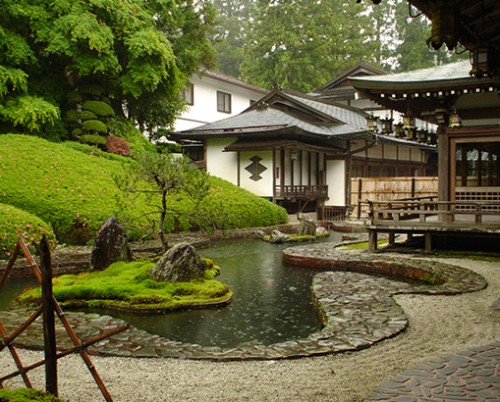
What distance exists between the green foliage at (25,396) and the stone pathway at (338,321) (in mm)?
3226

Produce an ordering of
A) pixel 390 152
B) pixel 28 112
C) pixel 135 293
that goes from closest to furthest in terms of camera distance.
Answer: pixel 135 293
pixel 28 112
pixel 390 152

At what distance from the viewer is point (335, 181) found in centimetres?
3150

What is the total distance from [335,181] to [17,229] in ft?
68.3

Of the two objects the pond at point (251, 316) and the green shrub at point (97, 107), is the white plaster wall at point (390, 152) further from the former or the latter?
the pond at point (251, 316)

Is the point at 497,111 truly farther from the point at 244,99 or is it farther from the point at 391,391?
the point at 244,99

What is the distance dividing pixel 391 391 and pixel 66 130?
23.8 metres

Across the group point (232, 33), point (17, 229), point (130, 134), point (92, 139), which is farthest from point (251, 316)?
point (232, 33)

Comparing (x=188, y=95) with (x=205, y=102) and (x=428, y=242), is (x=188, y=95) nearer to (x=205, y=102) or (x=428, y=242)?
(x=205, y=102)

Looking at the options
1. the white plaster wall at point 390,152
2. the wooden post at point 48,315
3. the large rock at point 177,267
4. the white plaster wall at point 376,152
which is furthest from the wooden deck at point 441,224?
the white plaster wall at point 390,152

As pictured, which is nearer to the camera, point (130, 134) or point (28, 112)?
point (28, 112)

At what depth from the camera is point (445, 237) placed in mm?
15578

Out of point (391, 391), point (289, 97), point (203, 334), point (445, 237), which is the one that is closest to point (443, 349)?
point (391, 391)

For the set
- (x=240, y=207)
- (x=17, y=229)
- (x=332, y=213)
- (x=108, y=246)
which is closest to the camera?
(x=108, y=246)

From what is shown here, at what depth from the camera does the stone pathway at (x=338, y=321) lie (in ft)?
22.8
